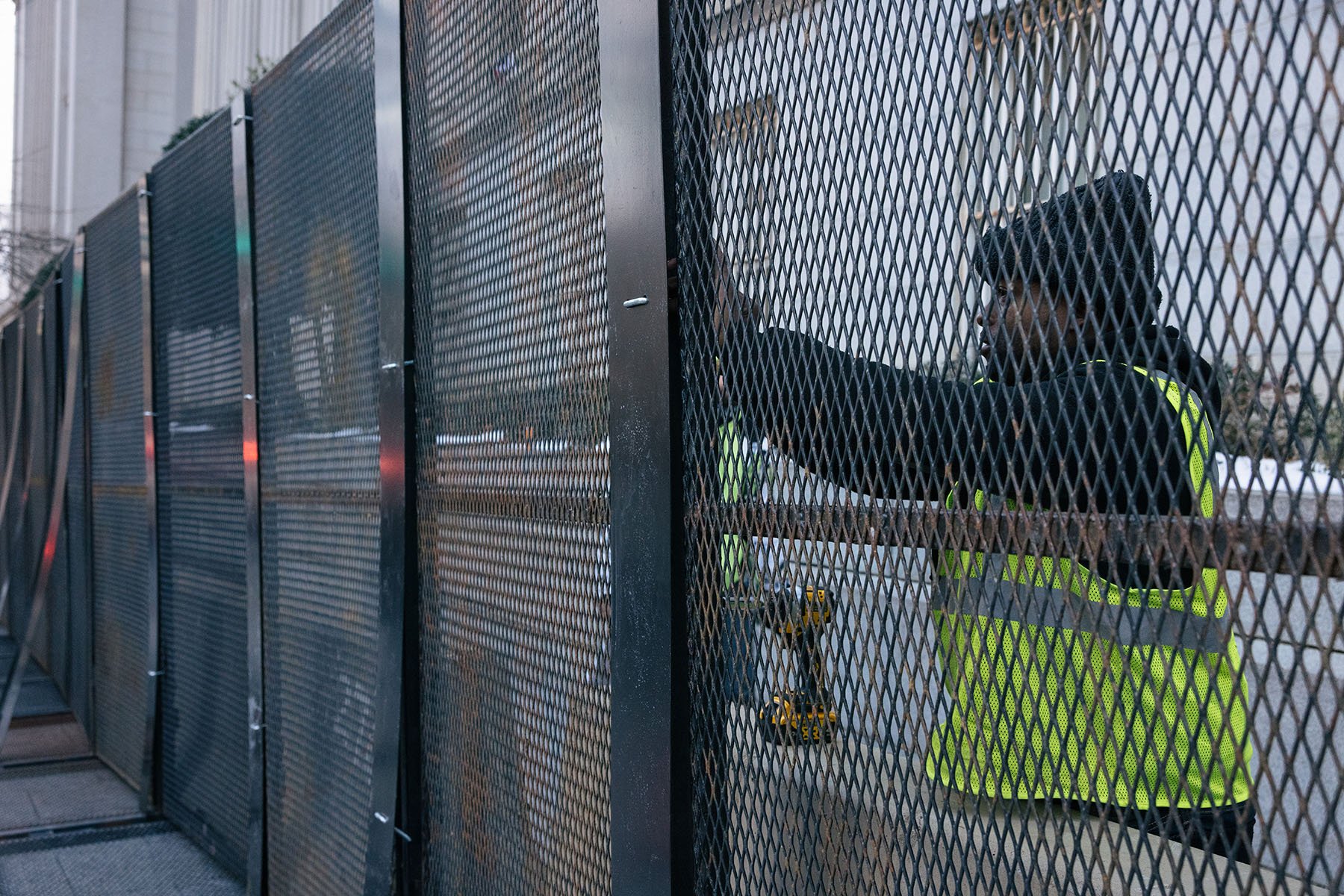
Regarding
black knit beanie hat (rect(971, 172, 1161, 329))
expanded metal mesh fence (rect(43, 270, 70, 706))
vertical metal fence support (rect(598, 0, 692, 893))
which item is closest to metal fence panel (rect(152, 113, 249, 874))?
expanded metal mesh fence (rect(43, 270, 70, 706))

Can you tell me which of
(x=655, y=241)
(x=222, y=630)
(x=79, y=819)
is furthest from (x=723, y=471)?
(x=79, y=819)

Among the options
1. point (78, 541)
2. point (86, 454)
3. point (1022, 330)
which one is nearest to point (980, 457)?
point (1022, 330)

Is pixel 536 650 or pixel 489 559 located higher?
pixel 489 559

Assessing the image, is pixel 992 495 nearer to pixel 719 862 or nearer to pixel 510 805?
pixel 719 862

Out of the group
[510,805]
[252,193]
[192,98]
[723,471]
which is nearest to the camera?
[723,471]

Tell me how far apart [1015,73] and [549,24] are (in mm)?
1408

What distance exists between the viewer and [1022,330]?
1459 millimetres

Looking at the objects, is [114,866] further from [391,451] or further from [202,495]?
[391,451]

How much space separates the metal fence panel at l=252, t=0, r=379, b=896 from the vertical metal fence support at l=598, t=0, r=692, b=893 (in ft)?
4.62

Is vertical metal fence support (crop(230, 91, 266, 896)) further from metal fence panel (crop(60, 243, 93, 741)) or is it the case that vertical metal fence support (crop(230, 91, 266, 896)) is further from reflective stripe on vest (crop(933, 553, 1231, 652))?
reflective stripe on vest (crop(933, 553, 1231, 652))

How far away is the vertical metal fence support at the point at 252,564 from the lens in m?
4.46

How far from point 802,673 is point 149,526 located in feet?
15.4

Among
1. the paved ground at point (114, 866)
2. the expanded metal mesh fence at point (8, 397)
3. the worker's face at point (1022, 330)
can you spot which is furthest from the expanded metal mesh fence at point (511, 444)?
the expanded metal mesh fence at point (8, 397)

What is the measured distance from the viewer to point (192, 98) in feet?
72.8
